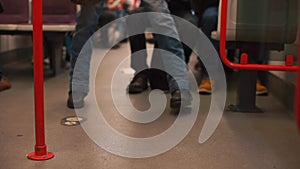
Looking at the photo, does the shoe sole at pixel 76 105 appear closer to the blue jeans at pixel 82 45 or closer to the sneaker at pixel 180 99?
the blue jeans at pixel 82 45

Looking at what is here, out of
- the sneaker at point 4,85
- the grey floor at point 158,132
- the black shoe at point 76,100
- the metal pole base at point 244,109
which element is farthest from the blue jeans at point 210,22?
the sneaker at point 4,85

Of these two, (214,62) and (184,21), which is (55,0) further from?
(214,62)

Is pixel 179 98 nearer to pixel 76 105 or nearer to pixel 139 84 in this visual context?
pixel 76 105

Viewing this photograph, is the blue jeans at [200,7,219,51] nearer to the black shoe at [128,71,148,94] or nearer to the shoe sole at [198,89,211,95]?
the shoe sole at [198,89,211,95]

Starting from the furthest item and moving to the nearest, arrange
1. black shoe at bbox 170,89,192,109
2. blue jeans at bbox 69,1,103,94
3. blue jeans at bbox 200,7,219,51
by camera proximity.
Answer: blue jeans at bbox 200,7,219,51
blue jeans at bbox 69,1,103,94
black shoe at bbox 170,89,192,109

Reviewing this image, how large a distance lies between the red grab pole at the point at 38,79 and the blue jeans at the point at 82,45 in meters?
0.64

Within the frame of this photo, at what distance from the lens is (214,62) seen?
88.9 inches

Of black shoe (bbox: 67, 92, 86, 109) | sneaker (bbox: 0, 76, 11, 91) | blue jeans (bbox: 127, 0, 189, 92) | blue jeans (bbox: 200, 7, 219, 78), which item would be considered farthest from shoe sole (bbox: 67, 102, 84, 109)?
blue jeans (bbox: 200, 7, 219, 78)

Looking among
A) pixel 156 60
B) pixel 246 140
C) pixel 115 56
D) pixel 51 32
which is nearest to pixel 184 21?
pixel 156 60

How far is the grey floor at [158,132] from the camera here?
46.7 inches

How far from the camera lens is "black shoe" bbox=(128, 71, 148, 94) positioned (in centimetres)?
225

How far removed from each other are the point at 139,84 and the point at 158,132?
2.61 feet

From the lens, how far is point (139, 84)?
228cm

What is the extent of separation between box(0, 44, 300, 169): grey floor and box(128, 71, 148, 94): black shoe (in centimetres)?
11
